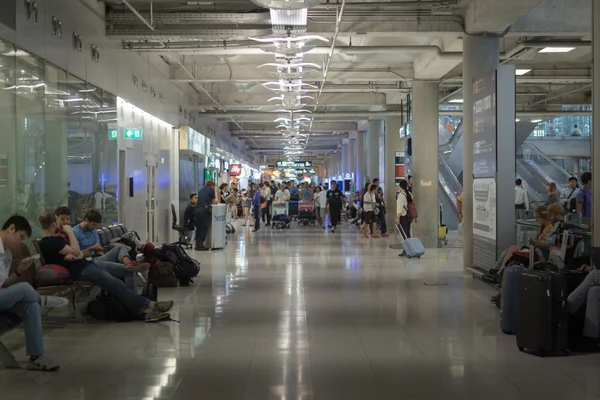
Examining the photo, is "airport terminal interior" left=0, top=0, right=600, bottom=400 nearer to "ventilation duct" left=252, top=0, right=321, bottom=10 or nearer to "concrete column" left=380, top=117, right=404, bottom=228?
"ventilation duct" left=252, top=0, right=321, bottom=10

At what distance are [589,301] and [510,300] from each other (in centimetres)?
104

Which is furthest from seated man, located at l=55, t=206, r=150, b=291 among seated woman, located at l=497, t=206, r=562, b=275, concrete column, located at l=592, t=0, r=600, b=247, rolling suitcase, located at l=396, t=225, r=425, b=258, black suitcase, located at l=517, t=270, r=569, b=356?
rolling suitcase, located at l=396, t=225, r=425, b=258

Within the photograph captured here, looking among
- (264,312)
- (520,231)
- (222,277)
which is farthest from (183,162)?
(264,312)

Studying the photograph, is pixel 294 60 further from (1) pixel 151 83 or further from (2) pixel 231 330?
(2) pixel 231 330

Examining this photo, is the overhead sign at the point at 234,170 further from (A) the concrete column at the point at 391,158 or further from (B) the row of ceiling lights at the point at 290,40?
(B) the row of ceiling lights at the point at 290,40

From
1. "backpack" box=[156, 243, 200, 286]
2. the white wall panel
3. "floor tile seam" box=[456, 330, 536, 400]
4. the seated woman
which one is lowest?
"floor tile seam" box=[456, 330, 536, 400]

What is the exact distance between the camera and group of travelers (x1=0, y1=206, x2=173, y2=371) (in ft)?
17.6

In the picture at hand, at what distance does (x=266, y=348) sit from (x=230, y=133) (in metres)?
32.2

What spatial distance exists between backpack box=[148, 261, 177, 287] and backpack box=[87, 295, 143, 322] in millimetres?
2615

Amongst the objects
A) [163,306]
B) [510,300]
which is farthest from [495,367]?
[163,306]

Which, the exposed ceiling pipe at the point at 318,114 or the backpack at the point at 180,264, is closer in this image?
the backpack at the point at 180,264

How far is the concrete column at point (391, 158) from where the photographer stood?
82.9 ft

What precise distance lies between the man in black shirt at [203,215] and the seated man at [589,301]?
1143cm

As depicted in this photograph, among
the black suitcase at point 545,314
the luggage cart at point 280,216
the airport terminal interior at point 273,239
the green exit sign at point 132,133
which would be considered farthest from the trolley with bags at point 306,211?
the black suitcase at point 545,314
